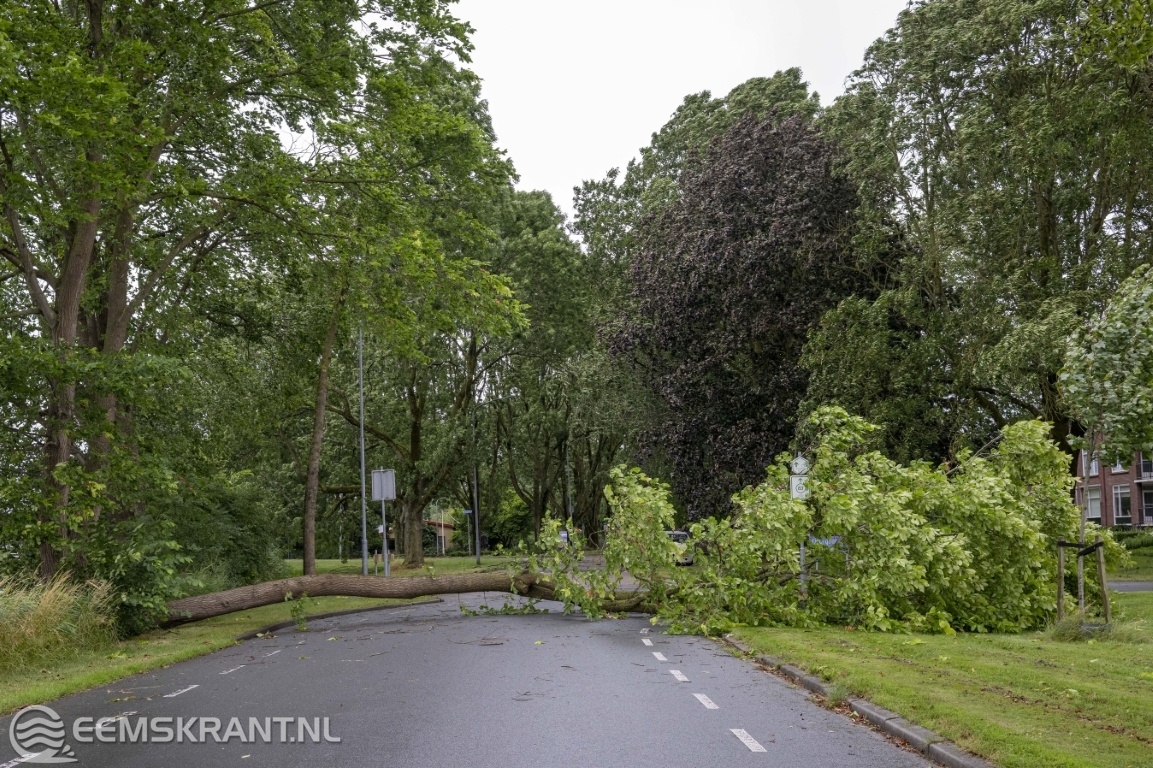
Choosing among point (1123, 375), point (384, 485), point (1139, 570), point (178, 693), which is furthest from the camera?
point (1139, 570)

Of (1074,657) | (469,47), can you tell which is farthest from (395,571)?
(1074,657)

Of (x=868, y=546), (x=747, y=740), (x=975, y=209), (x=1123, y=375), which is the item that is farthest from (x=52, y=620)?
(x=975, y=209)

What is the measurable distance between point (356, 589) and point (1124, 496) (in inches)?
2273

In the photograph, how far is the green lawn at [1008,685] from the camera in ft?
24.2

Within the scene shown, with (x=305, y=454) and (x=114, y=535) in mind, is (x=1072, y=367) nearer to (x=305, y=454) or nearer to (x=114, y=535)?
(x=114, y=535)

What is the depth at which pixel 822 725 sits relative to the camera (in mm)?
9047

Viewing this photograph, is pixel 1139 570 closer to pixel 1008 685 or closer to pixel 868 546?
pixel 868 546

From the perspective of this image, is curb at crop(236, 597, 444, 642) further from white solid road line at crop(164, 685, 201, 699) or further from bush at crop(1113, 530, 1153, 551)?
bush at crop(1113, 530, 1153, 551)

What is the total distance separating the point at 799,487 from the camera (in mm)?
17656

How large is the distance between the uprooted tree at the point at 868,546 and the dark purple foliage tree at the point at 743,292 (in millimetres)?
10317

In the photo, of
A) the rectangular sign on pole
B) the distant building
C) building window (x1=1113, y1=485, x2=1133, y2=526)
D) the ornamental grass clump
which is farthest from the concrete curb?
building window (x1=1113, y1=485, x2=1133, y2=526)

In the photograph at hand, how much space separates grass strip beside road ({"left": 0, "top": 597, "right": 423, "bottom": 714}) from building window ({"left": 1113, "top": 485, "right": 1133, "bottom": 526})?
57.2m

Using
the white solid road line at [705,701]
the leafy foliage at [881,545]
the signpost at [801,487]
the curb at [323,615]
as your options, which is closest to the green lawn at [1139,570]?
the leafy foliage at [881,545]

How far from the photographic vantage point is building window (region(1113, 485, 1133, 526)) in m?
64.1
